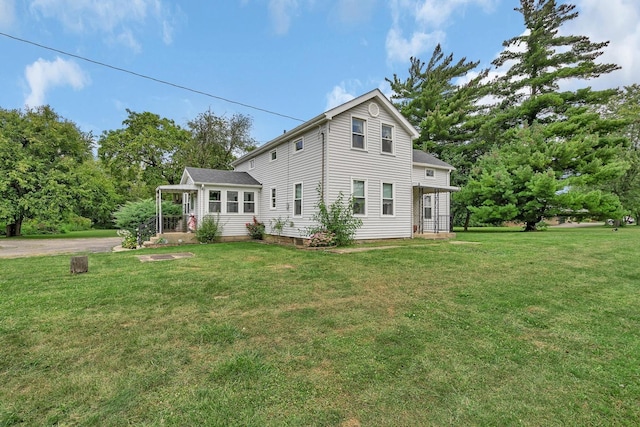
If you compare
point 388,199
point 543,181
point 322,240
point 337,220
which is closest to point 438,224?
point 388,199

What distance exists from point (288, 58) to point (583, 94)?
2333cm

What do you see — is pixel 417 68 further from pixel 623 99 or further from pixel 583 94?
pixel 623 99

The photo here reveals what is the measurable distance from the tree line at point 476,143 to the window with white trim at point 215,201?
11.8 metres

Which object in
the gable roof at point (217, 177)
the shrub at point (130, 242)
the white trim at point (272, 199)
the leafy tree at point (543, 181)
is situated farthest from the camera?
the leafy tree at point (543, 181)

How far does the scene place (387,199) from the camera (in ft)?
43.5

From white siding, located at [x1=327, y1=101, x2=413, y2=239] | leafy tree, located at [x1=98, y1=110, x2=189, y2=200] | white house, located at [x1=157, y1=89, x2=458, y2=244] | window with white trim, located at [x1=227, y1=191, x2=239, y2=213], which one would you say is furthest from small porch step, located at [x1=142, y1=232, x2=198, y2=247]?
leafy tree, located at [x1=98, y1=110, x2=189, y2=200]

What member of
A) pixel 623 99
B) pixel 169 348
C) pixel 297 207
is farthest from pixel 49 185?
pixel 623 99

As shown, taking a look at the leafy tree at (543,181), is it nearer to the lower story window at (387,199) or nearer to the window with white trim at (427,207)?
the window with white trim at (427,207)

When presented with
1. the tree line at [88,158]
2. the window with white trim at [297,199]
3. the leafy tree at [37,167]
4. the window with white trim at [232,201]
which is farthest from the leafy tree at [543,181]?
the leafy tree at [37,167]

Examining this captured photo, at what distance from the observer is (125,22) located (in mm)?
13781

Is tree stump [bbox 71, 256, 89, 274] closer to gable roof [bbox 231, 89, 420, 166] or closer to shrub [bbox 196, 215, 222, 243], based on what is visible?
shrub [bbox 196, 215, 222, 243]

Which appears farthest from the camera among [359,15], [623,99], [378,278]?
[623,99]

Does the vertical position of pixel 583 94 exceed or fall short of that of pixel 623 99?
it falls short

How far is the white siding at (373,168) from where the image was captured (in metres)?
11.9
